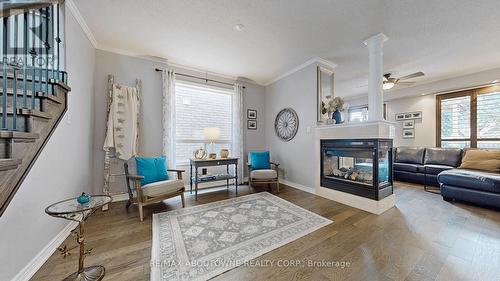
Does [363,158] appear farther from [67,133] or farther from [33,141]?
[67,133]

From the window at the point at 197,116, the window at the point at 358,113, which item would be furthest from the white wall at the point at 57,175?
the window at the point at 358,113

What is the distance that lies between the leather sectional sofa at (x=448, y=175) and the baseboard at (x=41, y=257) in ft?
18.1

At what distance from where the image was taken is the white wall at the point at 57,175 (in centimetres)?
130

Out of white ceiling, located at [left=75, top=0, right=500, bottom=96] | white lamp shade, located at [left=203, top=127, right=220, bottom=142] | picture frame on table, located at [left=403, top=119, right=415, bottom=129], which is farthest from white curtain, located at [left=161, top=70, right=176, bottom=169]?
picture frame on table, located at [left=403, top=119, right=415, bottom=129]

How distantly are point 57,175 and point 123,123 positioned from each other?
145 centimetres

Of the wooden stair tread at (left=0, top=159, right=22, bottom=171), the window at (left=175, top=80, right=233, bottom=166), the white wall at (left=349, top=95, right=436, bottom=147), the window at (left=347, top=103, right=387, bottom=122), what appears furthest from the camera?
the window at (left=347, top=103, right=387, bottom=122)

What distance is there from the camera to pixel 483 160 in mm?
3342

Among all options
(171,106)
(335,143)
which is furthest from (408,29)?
(171,106)

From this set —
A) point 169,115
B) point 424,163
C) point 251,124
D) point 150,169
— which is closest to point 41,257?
point 150,169

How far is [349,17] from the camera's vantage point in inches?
91.5

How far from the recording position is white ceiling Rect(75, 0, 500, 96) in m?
2.13

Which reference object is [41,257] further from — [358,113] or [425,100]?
[425,100]

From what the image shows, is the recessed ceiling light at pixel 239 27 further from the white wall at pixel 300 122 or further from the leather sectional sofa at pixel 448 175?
the leather sectional sofa at pixel 448 175

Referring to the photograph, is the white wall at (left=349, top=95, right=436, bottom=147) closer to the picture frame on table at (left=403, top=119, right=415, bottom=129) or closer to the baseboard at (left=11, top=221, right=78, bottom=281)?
the picture frame on table at (left=403, top=119, right=415, bottom=129)
